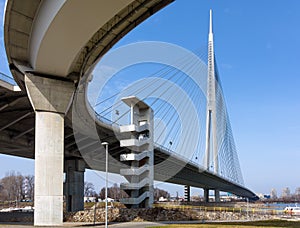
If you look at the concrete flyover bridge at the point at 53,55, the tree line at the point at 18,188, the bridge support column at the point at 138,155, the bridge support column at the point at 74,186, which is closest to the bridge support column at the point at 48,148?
the concrete flyover bridge at the point at 53,55

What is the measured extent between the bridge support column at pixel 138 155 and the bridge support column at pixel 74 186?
35.9 feet

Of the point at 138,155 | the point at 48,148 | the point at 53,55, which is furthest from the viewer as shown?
the point at 138,155

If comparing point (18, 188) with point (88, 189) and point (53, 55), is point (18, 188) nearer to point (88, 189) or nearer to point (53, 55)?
→ point (88, 189)

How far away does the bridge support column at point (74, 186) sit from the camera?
177 ft

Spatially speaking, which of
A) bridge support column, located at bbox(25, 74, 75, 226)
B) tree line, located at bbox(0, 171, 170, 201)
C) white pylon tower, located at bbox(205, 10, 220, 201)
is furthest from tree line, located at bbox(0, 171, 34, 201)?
bridge support column, located at bbox(25, 74, 75, 226)

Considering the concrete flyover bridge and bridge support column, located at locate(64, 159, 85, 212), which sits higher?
the concrete flyover bridge

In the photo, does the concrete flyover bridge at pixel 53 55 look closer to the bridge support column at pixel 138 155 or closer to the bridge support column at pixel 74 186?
the bridge support column at pixel 138 155

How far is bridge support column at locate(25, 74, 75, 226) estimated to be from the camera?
1036 inches

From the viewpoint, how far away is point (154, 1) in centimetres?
1881

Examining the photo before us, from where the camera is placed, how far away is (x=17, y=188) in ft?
443

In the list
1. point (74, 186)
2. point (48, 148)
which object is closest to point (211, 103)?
point (74, 186)

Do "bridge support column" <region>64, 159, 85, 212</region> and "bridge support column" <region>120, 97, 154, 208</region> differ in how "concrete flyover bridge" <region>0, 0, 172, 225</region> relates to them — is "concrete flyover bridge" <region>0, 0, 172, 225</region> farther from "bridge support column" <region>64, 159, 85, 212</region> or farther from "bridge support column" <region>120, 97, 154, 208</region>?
"bridge support column" <region>64, 159, 85, 212</region>

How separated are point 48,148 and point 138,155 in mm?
19071

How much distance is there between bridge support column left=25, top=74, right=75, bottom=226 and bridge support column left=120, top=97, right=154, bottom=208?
17.2 meters
